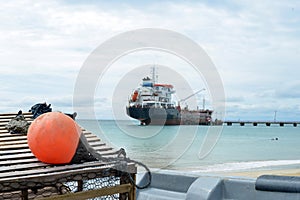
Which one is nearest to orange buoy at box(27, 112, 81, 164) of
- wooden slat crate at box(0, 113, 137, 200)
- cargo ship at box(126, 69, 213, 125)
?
wooden slat crate at box(0, 113, 137, 200)

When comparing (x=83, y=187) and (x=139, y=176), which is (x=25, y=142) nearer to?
(x=83, y=187)

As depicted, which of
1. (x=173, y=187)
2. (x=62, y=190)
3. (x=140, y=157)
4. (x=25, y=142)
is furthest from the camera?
(x=140, y=157)

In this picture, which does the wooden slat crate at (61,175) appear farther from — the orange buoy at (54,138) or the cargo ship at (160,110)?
the cargo ship at (160,110)

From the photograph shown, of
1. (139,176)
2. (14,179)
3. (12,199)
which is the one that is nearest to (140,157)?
(139,176)

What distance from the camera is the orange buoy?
10.6 ft

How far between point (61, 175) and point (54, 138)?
27 cm

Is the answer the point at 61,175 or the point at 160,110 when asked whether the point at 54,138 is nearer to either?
the point at 61,175

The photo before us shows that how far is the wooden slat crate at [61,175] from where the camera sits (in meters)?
3.04

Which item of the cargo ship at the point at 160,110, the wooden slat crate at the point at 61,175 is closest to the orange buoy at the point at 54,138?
the wooden slat crate at the point at 61,175

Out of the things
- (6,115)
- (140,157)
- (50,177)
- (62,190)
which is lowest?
(140,157)

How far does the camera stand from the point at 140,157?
19.1 m

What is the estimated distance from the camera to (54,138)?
3.21m

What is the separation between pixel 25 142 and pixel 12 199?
675 mm

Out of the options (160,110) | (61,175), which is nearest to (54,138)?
(61,175)
